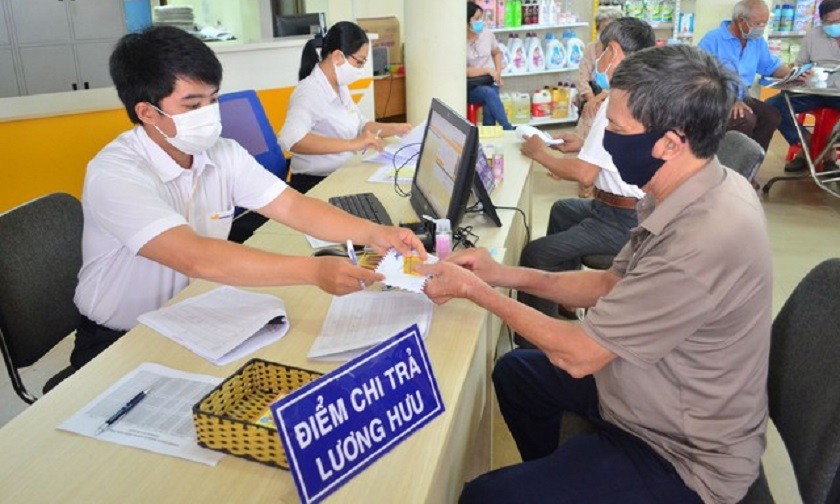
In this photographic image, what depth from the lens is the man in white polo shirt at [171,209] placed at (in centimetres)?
159

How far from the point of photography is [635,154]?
144 cm

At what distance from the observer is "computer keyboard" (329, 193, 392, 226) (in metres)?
2.26

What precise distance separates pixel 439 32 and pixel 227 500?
4.18m

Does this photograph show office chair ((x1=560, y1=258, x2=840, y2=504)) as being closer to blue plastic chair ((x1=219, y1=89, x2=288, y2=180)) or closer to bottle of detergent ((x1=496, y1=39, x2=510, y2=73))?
blue plastic chair ((x1=219, y1=89, x2=288, y2=180))

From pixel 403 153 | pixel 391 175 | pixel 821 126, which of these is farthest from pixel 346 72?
pixel 821 126

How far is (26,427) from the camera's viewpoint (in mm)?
1221

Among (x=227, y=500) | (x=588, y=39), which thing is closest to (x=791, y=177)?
(x=588, y=39)

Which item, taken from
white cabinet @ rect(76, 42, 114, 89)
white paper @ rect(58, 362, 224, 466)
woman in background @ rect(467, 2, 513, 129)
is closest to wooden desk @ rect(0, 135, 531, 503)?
white paper @ rect(58, 362, 224, 466)

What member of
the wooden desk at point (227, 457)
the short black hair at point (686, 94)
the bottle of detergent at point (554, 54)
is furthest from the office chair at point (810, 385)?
the bottle of detergent at point (554, 54)

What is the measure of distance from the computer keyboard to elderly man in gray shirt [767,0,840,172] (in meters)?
3.98

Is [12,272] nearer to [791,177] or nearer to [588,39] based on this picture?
[791,177]

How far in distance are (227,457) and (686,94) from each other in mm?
1050

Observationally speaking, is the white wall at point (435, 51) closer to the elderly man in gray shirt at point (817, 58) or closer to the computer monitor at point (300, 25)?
the computer monitor at point (300, 25)

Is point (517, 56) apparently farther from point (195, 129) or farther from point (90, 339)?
point (90, 339)
